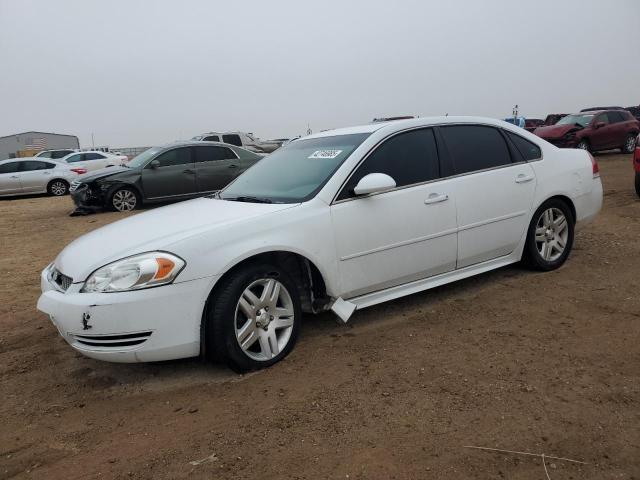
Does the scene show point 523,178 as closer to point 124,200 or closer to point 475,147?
point 475,147

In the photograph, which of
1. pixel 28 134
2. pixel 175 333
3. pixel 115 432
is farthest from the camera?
pixel 28 134

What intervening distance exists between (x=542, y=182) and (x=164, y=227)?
3351 millimetres

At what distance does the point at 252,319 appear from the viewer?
10.5 feet

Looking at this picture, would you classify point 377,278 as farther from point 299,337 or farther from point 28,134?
point 28,134

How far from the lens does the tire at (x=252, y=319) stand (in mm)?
3084

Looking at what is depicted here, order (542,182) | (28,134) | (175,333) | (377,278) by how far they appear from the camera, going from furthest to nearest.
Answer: (28,134), (542,182), (377,278), (175,333)

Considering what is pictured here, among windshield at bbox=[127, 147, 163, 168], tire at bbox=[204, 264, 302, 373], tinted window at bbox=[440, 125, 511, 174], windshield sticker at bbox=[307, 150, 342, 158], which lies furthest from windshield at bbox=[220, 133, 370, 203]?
windshield at bbox=[127, 147, 163, 168]

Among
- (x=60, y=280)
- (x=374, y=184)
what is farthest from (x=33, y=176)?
(x=374, y=184)

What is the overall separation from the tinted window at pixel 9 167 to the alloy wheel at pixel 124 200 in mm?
7897

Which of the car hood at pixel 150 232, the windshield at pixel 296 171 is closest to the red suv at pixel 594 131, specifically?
the windshield at pixel 296 171

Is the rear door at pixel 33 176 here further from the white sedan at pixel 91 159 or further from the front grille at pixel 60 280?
the front grille at pixel 60 280

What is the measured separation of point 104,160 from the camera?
19.9m

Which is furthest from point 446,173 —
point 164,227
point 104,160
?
point 104,160

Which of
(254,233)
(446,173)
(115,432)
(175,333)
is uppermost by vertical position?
(446,173)
